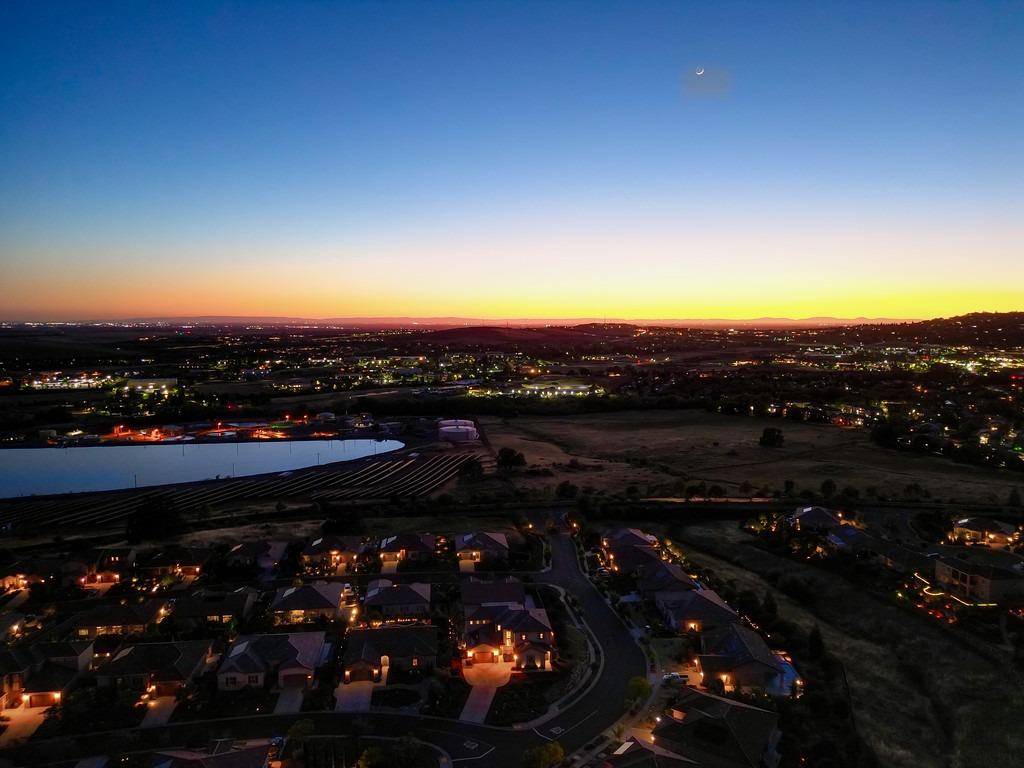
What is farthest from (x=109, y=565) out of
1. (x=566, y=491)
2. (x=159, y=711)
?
(x=566, y=491)

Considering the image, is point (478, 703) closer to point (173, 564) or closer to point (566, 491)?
point (173, 564)

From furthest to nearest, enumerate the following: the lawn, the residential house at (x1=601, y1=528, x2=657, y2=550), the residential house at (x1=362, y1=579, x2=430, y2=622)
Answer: the residential house at (x1=601, y1=528, x2=657, y2=550)
the residential house at (x1=362, y1=579, x2=430, y2=622)
the lawn

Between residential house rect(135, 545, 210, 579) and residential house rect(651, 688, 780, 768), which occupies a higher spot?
residential house rect(651, 688, 780, 768)

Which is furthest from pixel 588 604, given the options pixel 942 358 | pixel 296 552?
pixel 942 358

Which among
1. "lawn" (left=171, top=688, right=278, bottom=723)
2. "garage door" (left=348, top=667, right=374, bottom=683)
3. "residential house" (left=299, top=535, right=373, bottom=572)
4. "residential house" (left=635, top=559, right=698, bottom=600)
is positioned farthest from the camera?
"residential house" (left=299, top=535, right=373, bottom=572)

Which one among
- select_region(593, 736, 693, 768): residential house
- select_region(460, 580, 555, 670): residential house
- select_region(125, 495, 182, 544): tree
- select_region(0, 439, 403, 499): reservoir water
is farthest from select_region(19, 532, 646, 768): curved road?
select_region(0, 439, 403, 499): reservoir water

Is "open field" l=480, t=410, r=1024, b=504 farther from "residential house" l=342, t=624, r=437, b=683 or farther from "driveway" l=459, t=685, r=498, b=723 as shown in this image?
"driveway" l=459, t=685, r=498, b=723
